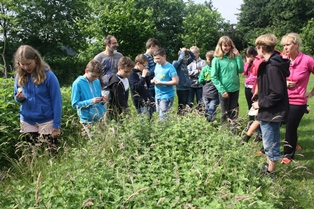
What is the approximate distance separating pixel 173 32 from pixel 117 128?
146ft

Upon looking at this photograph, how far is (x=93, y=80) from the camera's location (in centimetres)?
461

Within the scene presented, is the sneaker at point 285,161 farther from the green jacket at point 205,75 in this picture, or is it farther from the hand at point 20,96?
the hand at point 20,96

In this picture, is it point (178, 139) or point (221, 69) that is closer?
point (178, 139)

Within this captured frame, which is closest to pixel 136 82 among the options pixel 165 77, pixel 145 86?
pixel 145 86

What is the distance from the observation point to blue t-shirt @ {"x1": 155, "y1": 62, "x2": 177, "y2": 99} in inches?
230

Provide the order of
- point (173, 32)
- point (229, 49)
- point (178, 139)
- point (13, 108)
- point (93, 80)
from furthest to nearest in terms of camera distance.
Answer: point (173, 32), point (229, 49), point (13, 108), point (93, 80), point (178, 139)

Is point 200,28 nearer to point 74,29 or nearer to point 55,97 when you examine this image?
point 74,29

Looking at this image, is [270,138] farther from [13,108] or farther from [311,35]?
[311,35]

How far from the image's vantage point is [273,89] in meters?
3.73

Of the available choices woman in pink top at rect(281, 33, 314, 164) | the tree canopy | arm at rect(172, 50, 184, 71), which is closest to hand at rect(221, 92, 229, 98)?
woman in pink top at rect(281, 33, 314, 164)

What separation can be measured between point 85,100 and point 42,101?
2.34ft

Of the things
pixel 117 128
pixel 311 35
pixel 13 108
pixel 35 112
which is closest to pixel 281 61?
pixel 117 128

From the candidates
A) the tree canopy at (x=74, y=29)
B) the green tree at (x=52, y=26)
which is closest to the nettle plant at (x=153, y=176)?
the tree canopy at (x=74, y=29)

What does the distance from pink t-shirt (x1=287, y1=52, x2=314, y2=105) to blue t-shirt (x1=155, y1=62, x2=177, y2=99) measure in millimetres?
2105
